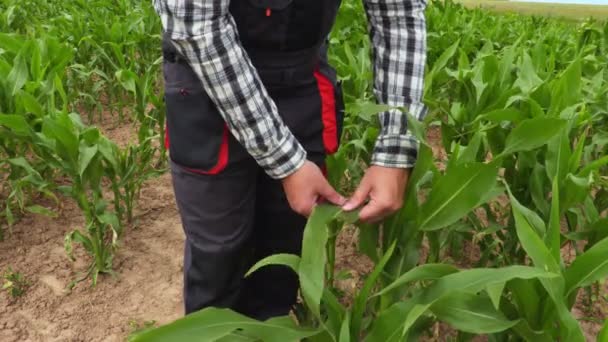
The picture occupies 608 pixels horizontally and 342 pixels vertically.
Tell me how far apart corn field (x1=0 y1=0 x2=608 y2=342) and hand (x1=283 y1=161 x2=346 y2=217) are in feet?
0.09

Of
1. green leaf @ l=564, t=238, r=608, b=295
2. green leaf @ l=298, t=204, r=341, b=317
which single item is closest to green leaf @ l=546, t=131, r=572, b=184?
green leaf @ l=564, t=238, r=608, b=295

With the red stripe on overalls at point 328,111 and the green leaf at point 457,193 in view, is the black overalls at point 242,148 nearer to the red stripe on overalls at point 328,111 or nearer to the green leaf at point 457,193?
the red stripe on overalls at point 328,111

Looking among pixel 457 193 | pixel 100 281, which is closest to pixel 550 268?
pixel 457 193

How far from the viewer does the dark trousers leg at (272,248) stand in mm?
1516

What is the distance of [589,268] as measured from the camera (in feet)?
3.56

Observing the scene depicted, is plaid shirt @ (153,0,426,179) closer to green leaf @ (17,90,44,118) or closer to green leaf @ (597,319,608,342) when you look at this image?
green leaf @ (597,319,608,342)

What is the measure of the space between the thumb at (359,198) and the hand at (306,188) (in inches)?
2.1

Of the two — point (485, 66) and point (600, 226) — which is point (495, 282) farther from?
point (485, 66)

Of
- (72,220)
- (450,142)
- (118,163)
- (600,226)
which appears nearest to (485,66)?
(450,142)

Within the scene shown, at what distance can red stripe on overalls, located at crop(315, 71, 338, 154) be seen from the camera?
1.40 m

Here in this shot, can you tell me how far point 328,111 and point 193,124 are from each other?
34cm

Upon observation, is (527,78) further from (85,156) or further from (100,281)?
(100,281)

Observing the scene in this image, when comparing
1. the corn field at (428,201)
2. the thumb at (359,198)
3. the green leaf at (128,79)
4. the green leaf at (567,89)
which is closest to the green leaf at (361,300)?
the corn field at (428,201)

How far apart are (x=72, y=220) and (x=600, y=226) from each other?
1889 mm
